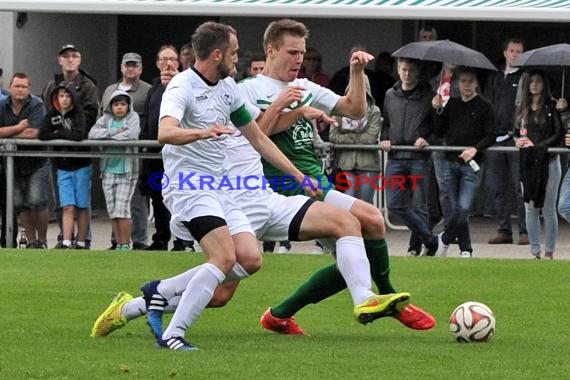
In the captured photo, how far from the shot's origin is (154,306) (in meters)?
9.09

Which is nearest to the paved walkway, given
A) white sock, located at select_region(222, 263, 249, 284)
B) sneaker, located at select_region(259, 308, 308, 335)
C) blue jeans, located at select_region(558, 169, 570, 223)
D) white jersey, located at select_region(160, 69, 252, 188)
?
blue jeans, located at select_region(558, 169, 570, 223)

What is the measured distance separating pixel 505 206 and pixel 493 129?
57.6 inches

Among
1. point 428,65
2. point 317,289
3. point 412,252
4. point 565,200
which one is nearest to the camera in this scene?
point 317,289

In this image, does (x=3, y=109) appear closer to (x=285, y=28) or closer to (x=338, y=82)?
(x=338, y=82)

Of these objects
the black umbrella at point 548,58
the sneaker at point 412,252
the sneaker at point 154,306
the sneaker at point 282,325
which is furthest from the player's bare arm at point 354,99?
the black umbrella at point 548,58

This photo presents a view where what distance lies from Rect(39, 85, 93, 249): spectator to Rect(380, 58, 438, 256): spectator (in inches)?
124

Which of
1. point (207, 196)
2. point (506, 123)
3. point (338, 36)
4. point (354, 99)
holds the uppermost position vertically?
point (338, 36)

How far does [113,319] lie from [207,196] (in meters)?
1.07

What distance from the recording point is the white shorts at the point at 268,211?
9.31 metres

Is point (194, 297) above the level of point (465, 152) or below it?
below

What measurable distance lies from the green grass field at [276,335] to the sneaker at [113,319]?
0.13 m

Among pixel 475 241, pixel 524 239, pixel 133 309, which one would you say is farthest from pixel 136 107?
pixel 133 309

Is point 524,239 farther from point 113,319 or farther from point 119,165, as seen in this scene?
point 113,319

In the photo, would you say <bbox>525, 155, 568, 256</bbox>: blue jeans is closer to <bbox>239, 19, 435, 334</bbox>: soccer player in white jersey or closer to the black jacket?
the black jacket
